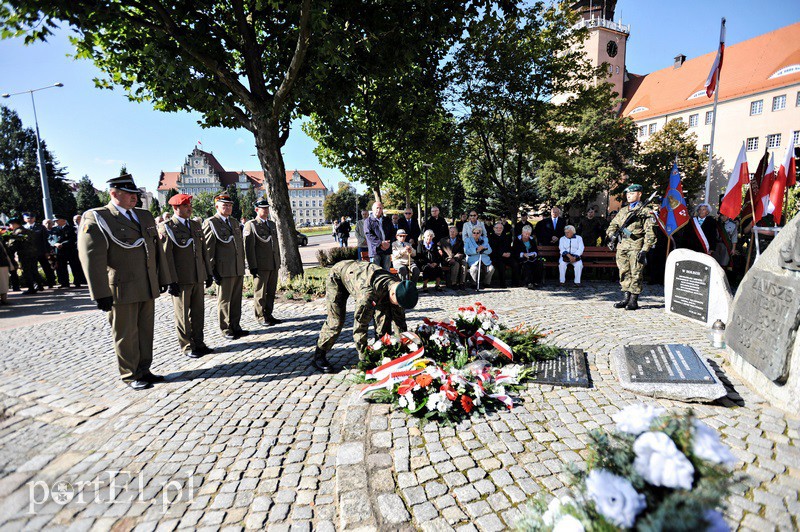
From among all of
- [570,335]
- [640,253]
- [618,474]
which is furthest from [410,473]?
[640,253]

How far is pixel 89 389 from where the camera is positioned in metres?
4.78

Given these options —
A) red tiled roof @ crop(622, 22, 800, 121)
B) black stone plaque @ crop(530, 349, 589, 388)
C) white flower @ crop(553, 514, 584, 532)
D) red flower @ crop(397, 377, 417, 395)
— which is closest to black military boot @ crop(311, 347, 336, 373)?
red flower @ crop(397, 377, 417, 395)

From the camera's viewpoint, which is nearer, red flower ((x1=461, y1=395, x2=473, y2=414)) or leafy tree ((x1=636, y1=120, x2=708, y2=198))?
red flower ((x1=461, y1=395, x2=473, y2=414))

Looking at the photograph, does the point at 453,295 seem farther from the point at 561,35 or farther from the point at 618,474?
the point at 561,35

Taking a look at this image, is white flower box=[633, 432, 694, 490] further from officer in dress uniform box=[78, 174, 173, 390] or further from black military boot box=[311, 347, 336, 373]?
officer in dress uniform box=[78, 174, 173, 390]

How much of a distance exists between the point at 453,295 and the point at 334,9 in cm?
716

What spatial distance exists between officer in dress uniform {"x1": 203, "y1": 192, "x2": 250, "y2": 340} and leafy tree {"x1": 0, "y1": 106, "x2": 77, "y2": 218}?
179ft

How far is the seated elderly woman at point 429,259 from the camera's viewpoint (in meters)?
10.3

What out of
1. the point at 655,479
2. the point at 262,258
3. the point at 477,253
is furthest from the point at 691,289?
the point at 262,258

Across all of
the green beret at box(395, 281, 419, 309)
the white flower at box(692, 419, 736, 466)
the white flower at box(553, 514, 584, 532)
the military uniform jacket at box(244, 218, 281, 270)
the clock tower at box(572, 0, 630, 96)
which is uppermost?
the clock tower at box(572, 0, 630, 96)

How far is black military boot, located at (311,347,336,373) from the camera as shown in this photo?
199 inches

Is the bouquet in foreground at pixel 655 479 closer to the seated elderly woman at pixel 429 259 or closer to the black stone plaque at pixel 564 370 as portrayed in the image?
the black stone plaque at pixel 564 370

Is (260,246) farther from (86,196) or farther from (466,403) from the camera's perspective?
(86,196)

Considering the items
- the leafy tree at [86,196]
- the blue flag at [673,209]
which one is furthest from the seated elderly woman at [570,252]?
the leafy tree at [86,196]
